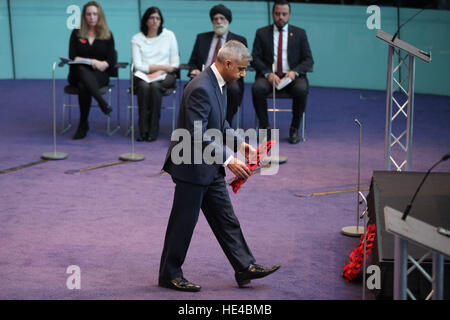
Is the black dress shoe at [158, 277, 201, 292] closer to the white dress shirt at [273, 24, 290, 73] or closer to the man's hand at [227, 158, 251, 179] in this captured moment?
the man's hand at [227, 158, 251, 179]

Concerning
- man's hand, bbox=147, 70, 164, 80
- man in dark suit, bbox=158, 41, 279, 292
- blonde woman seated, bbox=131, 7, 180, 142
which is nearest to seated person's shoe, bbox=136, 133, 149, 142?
blonde woman seated, bbox=131, 7, 180, 142

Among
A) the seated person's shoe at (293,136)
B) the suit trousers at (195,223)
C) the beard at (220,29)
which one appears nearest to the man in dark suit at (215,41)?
the beard at (220,29)

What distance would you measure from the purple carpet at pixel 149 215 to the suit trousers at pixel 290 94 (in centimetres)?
31

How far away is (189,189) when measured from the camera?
3.62 metres

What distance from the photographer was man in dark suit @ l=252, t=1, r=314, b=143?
300 inches

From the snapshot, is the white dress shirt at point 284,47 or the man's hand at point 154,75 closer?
the man's hand at point 154,75

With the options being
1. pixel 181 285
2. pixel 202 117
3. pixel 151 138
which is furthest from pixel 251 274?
pixel 151 138

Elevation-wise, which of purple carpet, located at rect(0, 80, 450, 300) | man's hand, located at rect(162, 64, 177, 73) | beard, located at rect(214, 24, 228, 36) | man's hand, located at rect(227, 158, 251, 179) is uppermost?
beard, located at rect(214, 24, 228, 36)

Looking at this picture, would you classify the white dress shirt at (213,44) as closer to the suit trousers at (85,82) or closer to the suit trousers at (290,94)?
the suit trousers at (290,94)

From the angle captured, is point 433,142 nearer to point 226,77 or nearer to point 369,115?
point 369,115

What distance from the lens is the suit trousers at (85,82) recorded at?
7574 millimetres

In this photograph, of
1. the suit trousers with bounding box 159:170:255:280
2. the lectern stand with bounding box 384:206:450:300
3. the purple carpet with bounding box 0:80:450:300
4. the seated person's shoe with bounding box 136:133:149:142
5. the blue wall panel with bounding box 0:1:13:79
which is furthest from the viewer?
the blue wall panel with bounding box 0:1:13:79

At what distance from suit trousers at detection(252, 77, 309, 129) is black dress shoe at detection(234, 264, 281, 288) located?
3.92 metres

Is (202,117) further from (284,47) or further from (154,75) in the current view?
(284,47)
